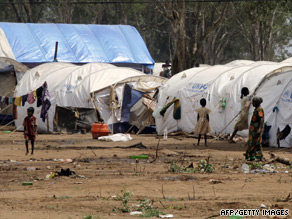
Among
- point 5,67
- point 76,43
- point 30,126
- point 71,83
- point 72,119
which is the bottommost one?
point 72,119

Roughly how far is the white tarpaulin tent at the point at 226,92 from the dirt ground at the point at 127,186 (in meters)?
1.99

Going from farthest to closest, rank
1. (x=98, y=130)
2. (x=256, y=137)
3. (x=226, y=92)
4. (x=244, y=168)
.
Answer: (x=98, y=130) < (x=226, y=92) < (x=256, y=137) < (x=244, y=168)

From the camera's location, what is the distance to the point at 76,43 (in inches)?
1519

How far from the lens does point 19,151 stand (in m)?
17.2

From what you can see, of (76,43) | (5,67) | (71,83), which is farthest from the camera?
(76,43)

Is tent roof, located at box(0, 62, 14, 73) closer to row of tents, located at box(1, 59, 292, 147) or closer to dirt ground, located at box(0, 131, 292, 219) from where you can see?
row of tents, located at box(1, 59, 292, 147)

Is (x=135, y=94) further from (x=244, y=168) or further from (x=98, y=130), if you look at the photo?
(x=244, y=168)

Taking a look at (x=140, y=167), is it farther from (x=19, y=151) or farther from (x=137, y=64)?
(x=137, y=64)

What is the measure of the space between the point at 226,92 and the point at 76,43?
18100 mm

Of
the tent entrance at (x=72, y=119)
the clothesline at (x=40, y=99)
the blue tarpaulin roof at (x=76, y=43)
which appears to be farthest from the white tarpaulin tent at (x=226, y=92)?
the blue tarpaulin roof at (x=76, y=43)

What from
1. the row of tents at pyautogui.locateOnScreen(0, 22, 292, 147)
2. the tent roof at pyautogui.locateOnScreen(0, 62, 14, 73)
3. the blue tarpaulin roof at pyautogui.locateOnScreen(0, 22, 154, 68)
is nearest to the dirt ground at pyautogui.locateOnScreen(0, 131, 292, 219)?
the row of tents at pyautogui.locateOnScreen(0, 22, 292, 147)

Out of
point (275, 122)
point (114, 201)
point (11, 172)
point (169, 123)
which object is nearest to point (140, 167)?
point (11, 172)

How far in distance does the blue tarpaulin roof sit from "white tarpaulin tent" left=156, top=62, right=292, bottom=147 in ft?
41.8

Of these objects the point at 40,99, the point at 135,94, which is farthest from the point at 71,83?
the point at 135,94
